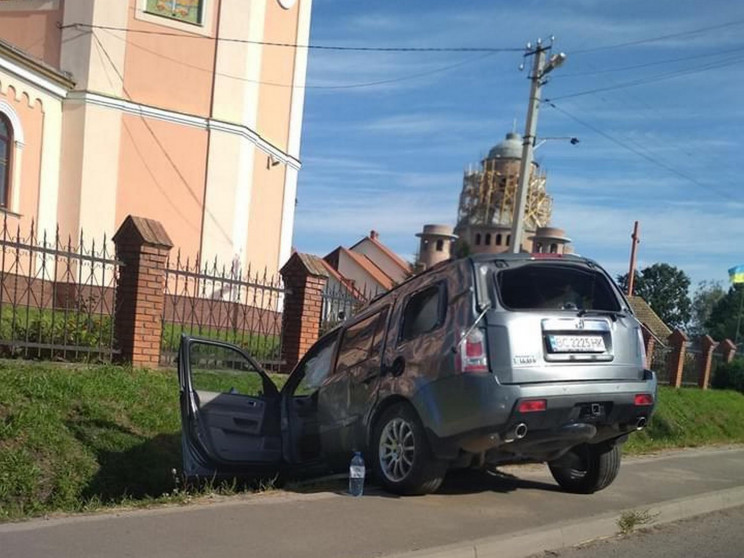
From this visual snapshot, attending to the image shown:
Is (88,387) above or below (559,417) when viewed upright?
below

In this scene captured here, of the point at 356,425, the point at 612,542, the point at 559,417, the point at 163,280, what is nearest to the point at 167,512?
the point at 356,425

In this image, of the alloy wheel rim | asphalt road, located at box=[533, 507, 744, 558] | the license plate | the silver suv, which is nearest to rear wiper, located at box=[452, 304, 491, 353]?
the silver suv

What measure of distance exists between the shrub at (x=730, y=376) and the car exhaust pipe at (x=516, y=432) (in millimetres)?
20568

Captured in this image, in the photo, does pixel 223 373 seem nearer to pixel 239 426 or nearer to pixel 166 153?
pixel 239 426

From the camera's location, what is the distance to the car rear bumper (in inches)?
207

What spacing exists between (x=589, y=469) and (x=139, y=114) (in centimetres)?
1508

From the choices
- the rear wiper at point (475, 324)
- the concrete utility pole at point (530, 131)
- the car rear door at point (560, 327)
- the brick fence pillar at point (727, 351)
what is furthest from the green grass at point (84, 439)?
the brick fence pillar at point (727, 351)

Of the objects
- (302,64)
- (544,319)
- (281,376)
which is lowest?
(281,376)

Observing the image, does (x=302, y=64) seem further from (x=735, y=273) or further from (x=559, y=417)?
(x=735, y=273)

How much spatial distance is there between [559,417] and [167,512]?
2899 millimetres

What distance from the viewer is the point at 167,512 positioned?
5258 mm

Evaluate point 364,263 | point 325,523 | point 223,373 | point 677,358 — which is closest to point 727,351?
point 677,358

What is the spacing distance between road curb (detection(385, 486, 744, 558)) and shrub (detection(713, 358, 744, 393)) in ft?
59.0

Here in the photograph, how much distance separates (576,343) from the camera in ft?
18.3
